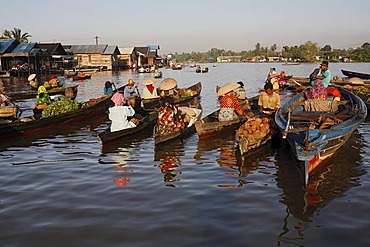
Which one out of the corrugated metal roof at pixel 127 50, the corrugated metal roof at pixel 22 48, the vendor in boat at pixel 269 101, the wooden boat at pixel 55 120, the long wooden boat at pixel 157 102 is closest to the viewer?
the vendor in boat at pixel 269 101

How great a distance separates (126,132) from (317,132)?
5572 millimetres

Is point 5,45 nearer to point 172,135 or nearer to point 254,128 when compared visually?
point 172,135

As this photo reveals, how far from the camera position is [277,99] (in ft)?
34.2

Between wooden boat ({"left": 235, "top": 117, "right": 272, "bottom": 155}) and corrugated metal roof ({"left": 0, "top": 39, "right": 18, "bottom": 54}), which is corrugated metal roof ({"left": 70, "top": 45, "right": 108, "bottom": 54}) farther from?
wooden boat ({"left": 235, "top": 117, "right": 272, "bottom": 155})

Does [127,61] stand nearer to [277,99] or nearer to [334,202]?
[277,99]

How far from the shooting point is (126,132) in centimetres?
1005

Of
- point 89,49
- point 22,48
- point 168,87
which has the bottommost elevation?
point 168,87

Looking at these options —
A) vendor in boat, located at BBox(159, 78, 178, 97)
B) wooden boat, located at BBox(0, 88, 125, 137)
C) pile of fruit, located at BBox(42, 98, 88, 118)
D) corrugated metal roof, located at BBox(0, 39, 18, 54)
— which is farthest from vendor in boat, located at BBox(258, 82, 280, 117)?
corrugated metal roof, located at BBox(0, 39, 18, 54)

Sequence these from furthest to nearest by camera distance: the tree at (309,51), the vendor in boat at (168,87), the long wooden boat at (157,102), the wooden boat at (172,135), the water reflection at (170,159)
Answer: the tree at (309,51) < the vendor in boat at (168,87) < the long wooden boat at (157,102) < the wooden boat at (172,135) < the water reflection at (170,159)

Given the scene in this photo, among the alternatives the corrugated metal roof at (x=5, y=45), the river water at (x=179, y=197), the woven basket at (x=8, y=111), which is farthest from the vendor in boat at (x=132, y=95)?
the corrugated metal roof at (x=5, y=45)

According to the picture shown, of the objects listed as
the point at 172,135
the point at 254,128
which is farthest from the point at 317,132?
the point at 172,135

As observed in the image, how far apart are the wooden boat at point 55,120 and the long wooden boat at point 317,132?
7578mm

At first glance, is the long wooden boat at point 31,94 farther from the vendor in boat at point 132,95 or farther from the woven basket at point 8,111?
the woven basket at point 8,111

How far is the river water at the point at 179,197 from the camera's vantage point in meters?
4.78
